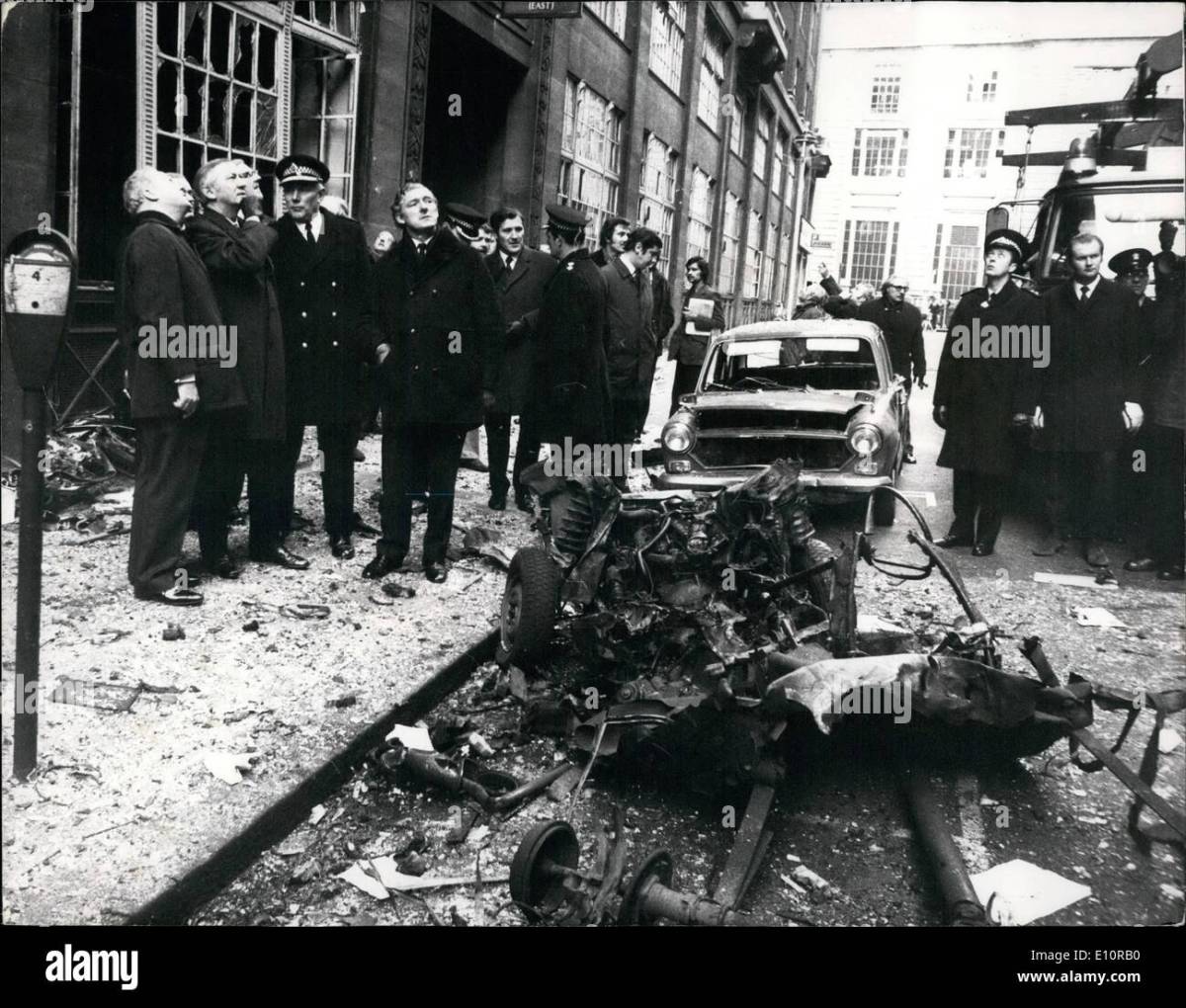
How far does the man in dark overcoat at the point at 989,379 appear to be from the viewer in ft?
21.7

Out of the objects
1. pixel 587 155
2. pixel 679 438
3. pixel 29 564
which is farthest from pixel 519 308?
pixel 587 155

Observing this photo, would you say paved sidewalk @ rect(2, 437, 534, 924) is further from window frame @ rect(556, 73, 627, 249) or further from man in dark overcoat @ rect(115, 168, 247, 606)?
window frame @ rect(556, 73, 627, 249)

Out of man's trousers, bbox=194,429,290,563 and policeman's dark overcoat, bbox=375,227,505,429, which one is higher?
policeman's dark overcoat, bbox=375,227,505,429

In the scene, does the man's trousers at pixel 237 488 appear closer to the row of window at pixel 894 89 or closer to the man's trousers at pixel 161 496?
the man's trousers at pixel 161 496

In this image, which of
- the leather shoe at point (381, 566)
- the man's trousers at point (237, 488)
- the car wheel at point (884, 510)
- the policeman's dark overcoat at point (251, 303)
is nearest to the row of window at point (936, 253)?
the car wheel at point (884, 510)

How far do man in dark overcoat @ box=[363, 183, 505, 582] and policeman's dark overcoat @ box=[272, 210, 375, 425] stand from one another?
13 centimetres

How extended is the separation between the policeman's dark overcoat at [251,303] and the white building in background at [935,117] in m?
2.97

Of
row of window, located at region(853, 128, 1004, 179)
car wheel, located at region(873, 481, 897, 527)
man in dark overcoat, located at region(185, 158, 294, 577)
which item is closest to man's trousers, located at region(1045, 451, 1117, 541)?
car wheel, located at region(873, 481, 897, 527)

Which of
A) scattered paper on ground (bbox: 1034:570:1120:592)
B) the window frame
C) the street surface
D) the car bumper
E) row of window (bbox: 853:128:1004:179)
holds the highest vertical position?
the window frame

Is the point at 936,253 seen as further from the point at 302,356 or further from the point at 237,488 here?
the point at 237,488

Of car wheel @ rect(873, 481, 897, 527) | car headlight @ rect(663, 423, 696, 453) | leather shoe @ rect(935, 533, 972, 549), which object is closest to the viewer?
car headlight @ rect(663, 423, 696, 453)

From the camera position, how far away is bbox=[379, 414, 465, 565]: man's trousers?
5355mm

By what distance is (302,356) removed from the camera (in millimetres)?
A: 5316

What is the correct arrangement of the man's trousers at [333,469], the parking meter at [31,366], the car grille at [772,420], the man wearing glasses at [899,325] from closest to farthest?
the parking meter at [31,366] → the man's trousers at [333,469] → the car grille at [772,420] → the man wearing glasses at [899,325]
